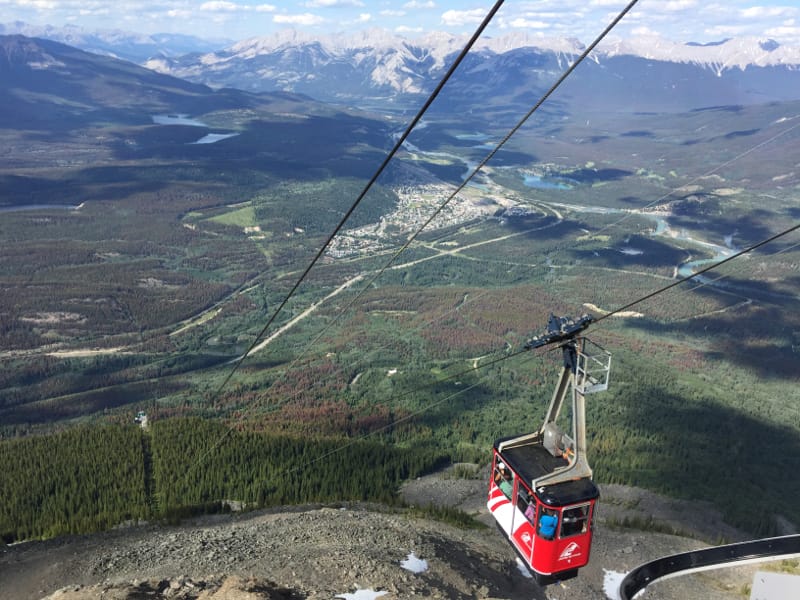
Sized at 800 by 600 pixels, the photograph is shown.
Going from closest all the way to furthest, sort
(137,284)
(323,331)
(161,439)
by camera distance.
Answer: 1. (161,439)
2. (323,331)
3. (137,284)

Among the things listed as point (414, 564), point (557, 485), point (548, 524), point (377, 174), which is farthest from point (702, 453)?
point (377, 174)

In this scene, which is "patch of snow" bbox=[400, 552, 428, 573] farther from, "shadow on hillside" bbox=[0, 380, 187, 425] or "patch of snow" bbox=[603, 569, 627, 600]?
"shadow on hillside" bbox=[0, 380, 187, 425]

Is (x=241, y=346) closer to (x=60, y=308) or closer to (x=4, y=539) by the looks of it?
(x=60, y=308)

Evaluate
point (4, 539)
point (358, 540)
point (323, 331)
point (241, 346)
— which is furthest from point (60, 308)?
point (358, 540)

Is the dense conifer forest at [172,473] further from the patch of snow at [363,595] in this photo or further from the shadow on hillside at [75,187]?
the shadow on hillside at [75,187]

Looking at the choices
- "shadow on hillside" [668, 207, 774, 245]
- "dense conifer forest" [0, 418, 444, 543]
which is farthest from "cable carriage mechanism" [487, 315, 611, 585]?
"shadow on hillside" [668, 207, 774, 245]

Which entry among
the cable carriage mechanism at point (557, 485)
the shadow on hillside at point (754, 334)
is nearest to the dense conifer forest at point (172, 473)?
the cable carriage mechanism at point (557, 485)
